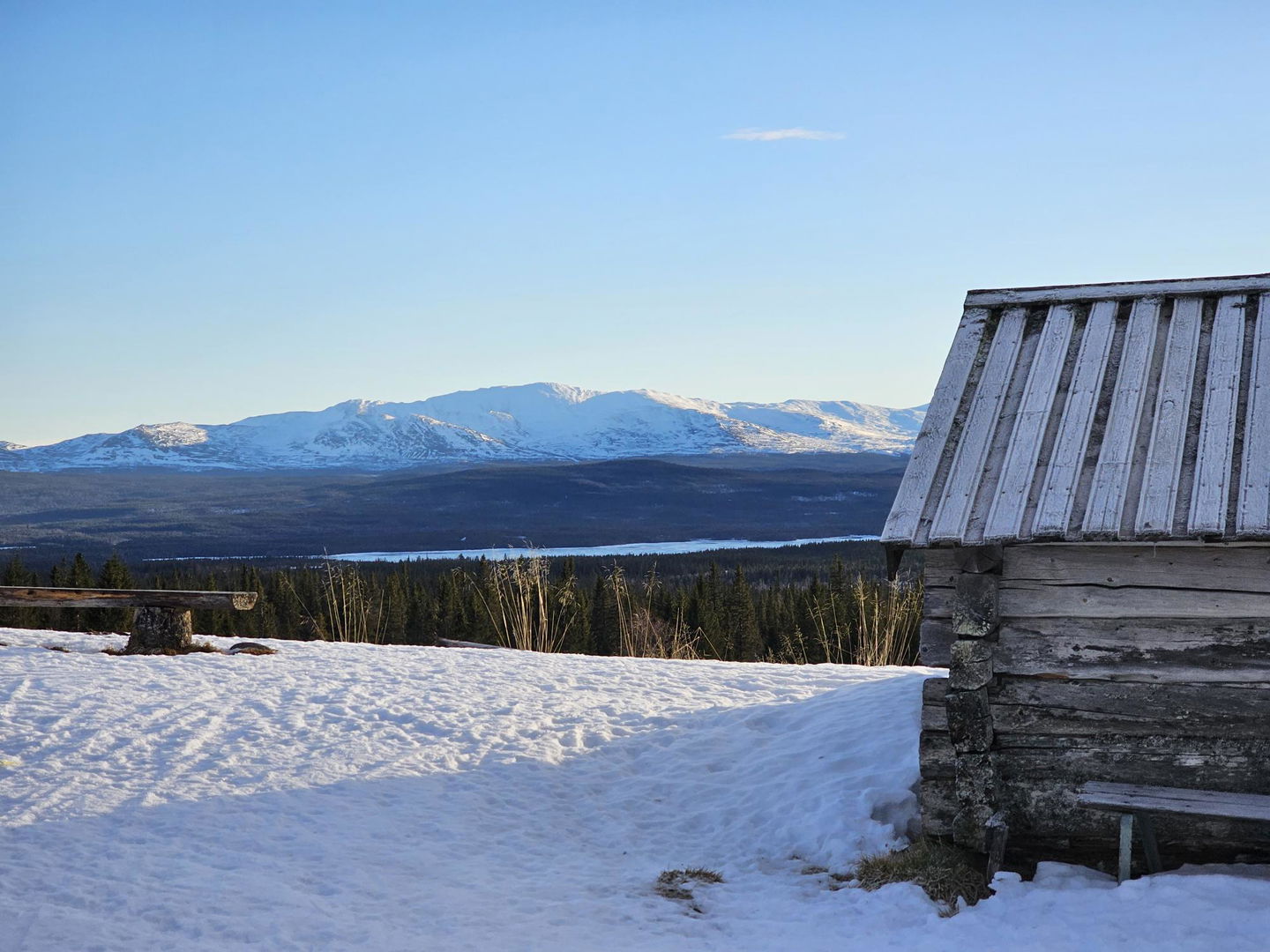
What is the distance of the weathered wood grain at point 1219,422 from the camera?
219 inches

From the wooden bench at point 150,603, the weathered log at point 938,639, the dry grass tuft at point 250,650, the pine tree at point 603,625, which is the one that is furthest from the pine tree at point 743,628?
the weathered log at point 938,639

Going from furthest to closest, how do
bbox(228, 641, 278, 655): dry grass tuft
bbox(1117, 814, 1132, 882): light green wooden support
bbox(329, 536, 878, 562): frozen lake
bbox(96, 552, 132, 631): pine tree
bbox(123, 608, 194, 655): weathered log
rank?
1. bbox(329, 536, 878, 562): frozen lake
2. bbox(96, 552, 132, 631): pine tree
3. bbox(228, 641, 278, 655): dry grass tuft
4. bbox(123, 608, 194, 655): weathered log
5. bbox(1117, 814, 1132, 882): light green wooden support

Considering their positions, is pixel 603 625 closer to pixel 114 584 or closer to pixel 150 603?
pixel 114 584

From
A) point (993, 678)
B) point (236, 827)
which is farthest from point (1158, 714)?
point (236, 827)

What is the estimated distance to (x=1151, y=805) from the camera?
5578 mm

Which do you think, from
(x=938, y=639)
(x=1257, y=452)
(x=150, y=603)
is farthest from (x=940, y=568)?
(x=150, y=603)

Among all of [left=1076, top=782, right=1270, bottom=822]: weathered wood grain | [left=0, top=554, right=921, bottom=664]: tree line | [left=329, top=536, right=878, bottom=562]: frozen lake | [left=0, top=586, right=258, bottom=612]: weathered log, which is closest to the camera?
[left=1076, top=782, right=1270, bottom=822]: weathered wood grain

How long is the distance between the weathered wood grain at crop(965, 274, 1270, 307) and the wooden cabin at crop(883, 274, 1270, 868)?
482 mm

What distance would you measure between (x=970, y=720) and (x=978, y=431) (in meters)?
1.71

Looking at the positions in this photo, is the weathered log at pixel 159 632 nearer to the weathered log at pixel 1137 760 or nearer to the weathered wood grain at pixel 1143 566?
the weathered log at pixel 1137 760

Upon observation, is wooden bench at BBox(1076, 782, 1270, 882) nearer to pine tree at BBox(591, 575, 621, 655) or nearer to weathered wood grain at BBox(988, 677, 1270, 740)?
weathered wood grain at BBox(988, 677, 1270, 740)

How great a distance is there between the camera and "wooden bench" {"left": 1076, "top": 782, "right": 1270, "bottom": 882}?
5.46 m

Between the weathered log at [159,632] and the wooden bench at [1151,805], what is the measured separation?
10.2 metres

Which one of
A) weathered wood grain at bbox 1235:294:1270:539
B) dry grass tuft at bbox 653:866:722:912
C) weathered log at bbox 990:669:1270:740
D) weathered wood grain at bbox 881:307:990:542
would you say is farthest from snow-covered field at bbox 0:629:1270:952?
weathered wood grain at bbox 881:307:990:542
